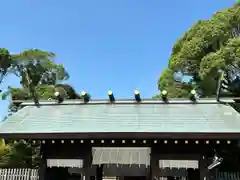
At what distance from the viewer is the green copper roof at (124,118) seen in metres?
8.01

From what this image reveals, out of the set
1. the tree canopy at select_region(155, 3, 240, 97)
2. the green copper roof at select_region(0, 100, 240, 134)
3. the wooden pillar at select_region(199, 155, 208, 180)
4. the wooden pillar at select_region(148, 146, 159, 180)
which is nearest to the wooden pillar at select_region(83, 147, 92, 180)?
the green copper roof at select_region(0, 100, 240, 134)

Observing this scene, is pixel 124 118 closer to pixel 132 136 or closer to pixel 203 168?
pixel 132 136

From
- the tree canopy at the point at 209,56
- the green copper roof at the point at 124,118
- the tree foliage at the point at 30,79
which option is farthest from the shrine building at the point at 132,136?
the tree foliage at the point at 30,79

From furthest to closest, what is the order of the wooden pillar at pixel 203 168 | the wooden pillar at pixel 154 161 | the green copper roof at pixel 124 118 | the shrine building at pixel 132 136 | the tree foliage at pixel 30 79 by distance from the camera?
the tree foliage at pixel 30 79 → the wooden pillar at pixel 154 161 → the wooden pillar at pixel 203 168 → the green copper roof at pixel 124 118 → the shrine building at pixel 132 136

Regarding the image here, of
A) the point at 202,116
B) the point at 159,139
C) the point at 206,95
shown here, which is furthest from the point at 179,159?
the point at 206,95

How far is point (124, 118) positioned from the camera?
8914 millimetres

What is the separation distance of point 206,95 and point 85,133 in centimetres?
1068

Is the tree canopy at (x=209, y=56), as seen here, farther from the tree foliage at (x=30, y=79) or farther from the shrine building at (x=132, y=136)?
the tree foliage at (x=30, y=79)

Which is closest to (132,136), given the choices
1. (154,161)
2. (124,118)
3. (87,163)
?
(154,161)

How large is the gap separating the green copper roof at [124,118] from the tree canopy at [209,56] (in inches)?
234

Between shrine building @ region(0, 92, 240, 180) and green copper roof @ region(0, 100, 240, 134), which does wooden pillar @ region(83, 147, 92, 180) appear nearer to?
shrine building @ region(0, 92, 240, 180)

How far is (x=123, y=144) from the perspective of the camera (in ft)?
27.6

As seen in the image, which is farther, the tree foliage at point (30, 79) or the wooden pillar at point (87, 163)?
the tree foliage at point (30, 79)

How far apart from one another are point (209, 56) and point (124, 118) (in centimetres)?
821
